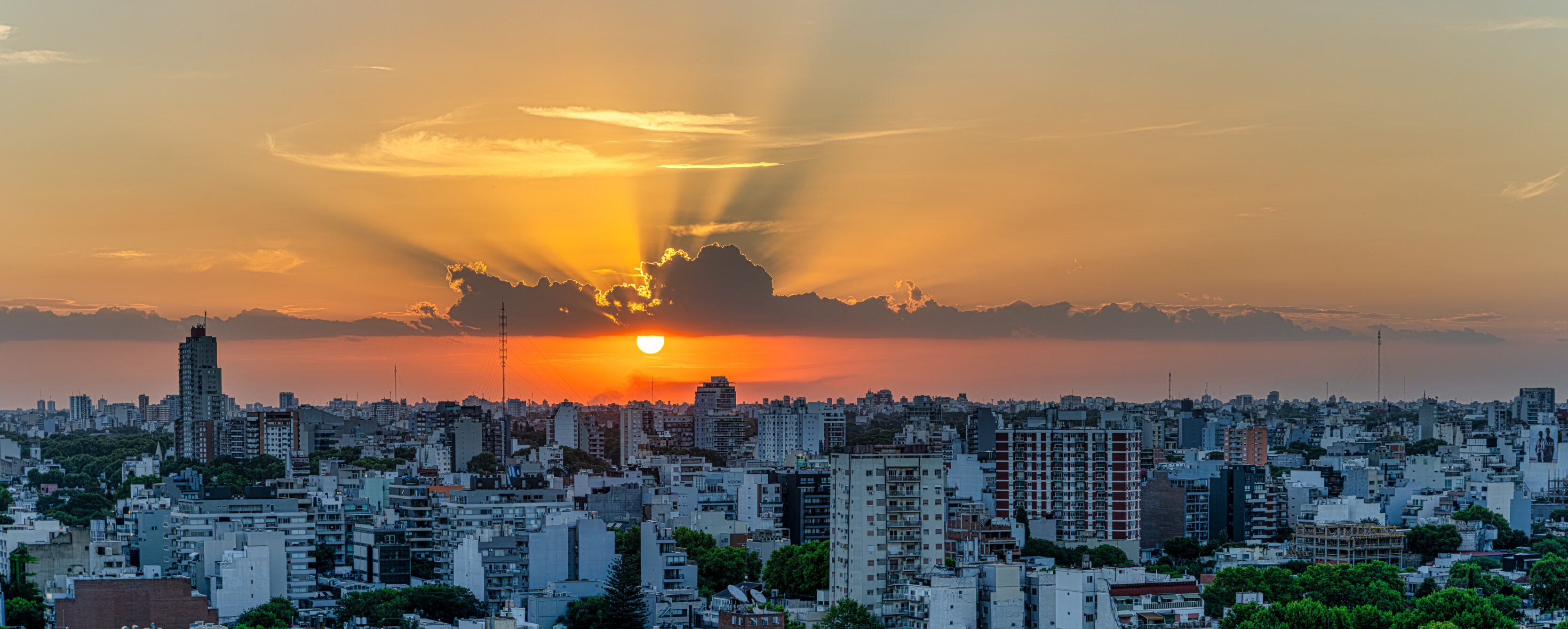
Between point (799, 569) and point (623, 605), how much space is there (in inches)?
253

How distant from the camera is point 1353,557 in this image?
166ft

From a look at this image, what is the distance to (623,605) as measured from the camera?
37.1m

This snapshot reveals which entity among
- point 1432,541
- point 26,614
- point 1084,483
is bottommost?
point 1432,541

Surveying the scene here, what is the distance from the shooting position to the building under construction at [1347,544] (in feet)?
164

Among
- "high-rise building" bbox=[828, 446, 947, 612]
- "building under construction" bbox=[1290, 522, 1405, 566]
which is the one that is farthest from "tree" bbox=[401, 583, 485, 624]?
"building under construction" bbox=[1290, 522, 1405, 566]

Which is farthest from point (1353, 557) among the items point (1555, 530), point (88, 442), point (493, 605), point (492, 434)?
point (88, 442)

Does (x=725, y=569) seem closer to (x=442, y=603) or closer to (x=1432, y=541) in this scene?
(x=442, y=603)

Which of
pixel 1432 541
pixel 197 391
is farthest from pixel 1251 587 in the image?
pixel 197 391

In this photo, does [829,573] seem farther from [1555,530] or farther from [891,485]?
[1555,530]

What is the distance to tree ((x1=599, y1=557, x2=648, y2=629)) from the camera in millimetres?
36812

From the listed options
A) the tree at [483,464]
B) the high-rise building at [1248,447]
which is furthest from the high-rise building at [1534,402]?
the tree at [483,464]

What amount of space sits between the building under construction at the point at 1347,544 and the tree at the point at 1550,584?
19.0 ft

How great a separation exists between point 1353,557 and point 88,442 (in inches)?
3686

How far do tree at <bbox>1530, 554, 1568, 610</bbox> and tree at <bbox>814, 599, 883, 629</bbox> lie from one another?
17.9 m
